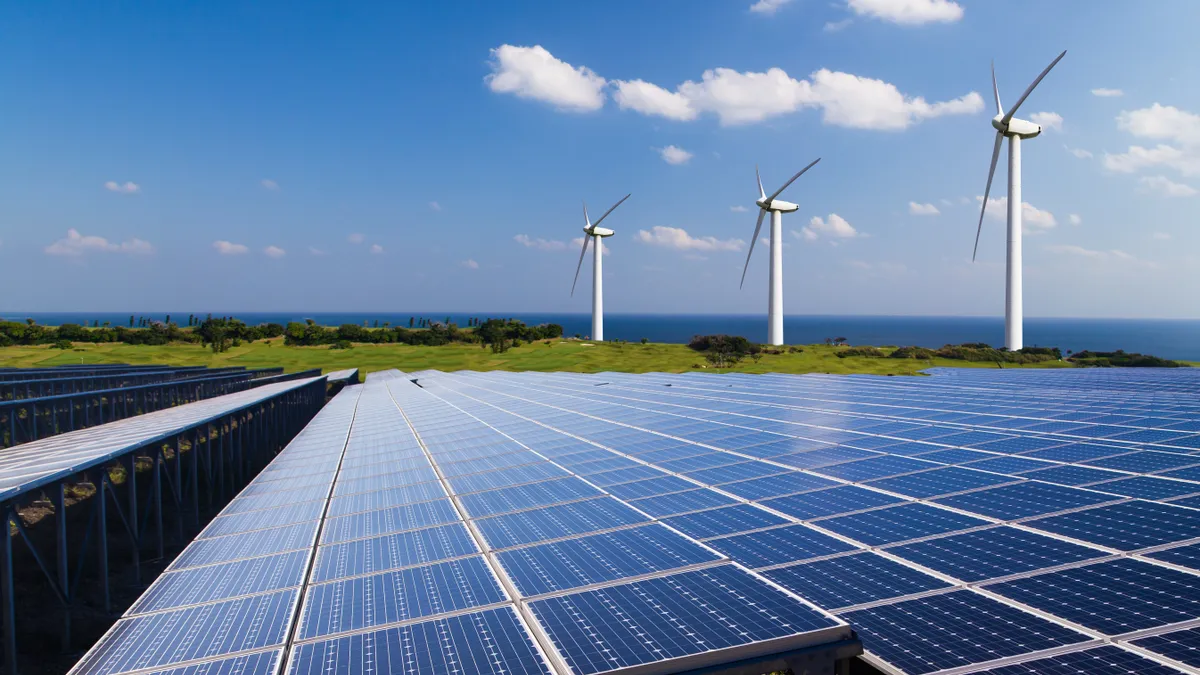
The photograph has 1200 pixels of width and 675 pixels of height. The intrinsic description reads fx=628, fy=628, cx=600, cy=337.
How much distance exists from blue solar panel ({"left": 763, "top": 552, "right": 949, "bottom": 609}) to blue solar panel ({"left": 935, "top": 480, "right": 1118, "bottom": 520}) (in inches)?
136

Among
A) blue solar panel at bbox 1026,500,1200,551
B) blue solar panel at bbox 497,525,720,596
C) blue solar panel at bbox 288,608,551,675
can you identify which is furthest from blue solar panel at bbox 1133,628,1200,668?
blue solar panel at bbox 288,608,551,675

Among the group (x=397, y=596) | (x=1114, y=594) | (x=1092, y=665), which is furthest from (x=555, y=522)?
(x=1114, y=594)

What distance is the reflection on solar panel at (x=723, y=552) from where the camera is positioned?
7.38 meters

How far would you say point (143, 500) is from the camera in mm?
35406

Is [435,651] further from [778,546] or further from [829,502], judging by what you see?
[829,502]

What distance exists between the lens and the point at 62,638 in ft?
59.3

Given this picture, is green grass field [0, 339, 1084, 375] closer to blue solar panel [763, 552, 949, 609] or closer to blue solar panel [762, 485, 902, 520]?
blue solar panel [762, 485, 902, 520]

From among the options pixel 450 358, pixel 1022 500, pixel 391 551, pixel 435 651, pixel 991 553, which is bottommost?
pixel 450 358

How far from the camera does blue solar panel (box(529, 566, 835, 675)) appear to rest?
23.2 ft

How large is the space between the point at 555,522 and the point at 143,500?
33998mm

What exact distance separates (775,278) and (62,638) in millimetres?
105021

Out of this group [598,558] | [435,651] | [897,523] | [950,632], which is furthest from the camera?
[897,523]

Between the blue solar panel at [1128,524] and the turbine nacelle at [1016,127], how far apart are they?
272 feet

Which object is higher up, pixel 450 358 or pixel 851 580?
pixel 851 580
